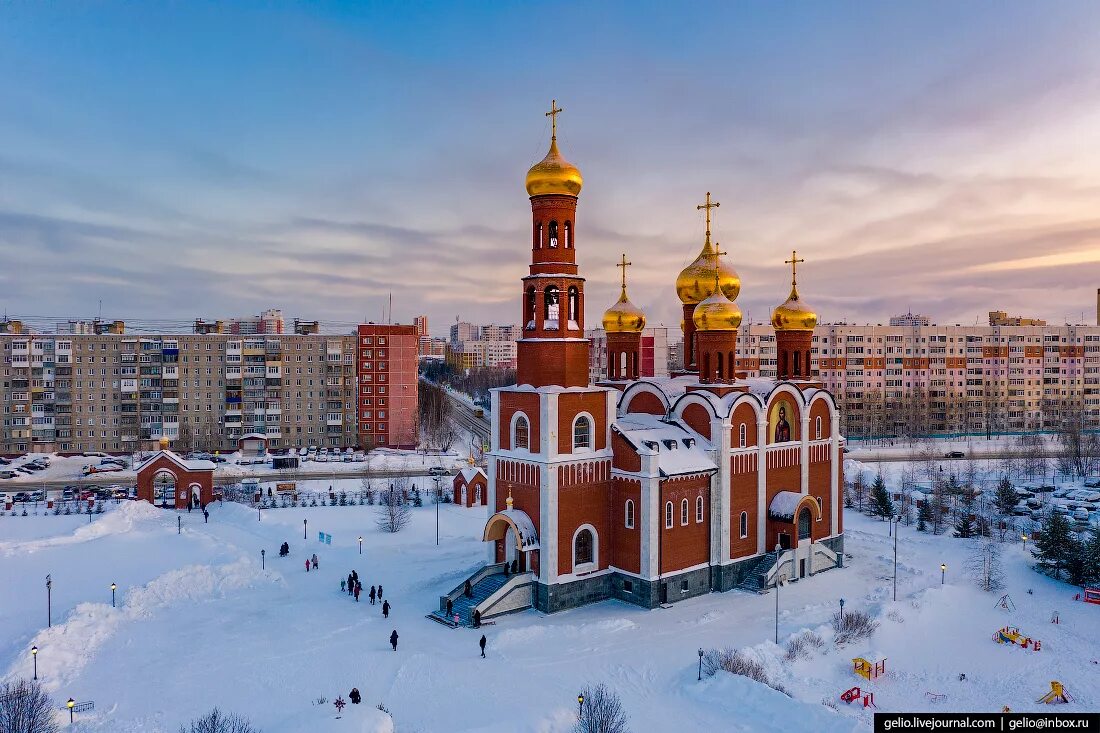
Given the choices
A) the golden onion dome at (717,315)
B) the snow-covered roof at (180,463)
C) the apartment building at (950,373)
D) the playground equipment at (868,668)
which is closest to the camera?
the playground equipment at (868,668)

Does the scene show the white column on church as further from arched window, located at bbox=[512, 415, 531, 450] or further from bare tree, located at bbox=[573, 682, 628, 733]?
bare tree, located at bbox=[573, 682, 628, 733]

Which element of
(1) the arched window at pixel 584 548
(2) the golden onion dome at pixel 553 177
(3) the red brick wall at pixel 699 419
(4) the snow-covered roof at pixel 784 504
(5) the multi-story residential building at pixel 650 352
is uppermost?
(2) the golden onion dome at pixel 553 177

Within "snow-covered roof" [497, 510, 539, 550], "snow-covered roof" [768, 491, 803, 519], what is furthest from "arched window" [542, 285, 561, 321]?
"snow-covered roof" [768, 491, 803, 519]

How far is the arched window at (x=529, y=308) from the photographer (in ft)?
79.5

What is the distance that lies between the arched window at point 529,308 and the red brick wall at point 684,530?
639 centimetres

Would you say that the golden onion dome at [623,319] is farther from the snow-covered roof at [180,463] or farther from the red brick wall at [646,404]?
the snow-covered roof at [180,463]

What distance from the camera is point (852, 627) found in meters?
20.8

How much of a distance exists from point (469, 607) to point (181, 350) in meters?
42.6

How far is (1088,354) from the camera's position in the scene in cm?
7175

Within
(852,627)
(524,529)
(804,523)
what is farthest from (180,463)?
(852,627)

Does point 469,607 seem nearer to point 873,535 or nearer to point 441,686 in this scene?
point 441,686

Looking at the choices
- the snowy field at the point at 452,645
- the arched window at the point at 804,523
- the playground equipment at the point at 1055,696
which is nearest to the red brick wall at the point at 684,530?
the snowy field at the point at 452,645

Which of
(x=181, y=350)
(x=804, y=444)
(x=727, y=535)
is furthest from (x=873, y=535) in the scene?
(x=181, y=350)

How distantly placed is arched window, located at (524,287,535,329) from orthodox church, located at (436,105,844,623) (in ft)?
0.15
